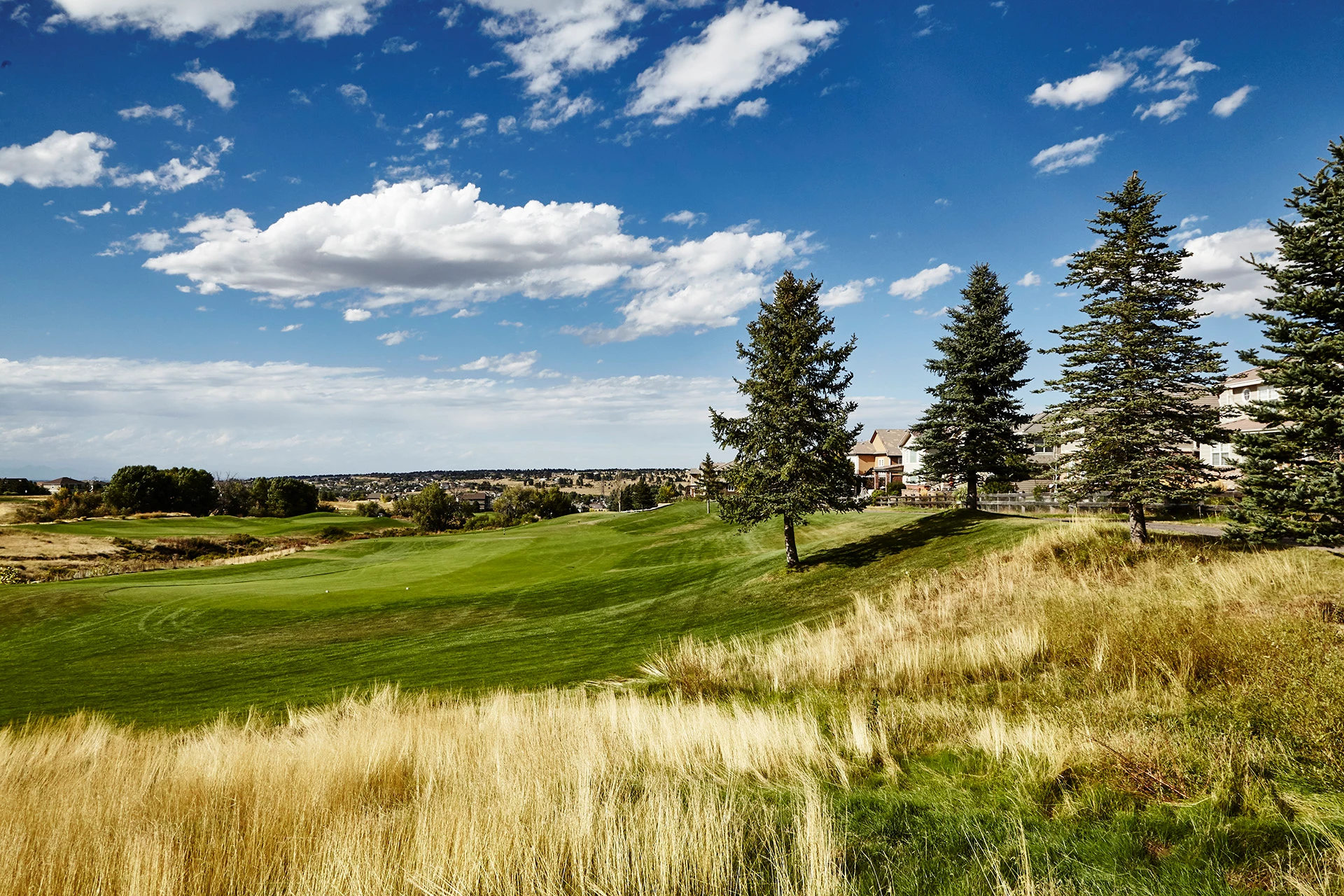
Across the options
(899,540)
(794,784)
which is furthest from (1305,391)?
(794,784)

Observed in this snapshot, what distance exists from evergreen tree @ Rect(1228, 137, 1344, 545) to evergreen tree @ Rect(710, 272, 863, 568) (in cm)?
1128

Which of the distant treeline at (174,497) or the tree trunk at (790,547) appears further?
the distant treeline at (174,497)

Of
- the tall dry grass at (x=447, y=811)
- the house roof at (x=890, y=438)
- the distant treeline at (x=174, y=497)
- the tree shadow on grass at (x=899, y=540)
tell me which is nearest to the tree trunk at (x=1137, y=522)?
the tree shadow on grass at (x=899, y=540)

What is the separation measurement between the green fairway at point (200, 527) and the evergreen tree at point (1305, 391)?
73847mm

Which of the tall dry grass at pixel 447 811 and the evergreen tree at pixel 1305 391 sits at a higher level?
the evergreen tree at pixel 1305 391

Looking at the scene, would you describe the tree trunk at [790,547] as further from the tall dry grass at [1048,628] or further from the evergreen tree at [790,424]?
the tall dry grass at [1048,628]

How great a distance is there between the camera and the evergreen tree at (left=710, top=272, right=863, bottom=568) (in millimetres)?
23938

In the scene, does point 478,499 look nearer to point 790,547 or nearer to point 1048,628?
point 790,547

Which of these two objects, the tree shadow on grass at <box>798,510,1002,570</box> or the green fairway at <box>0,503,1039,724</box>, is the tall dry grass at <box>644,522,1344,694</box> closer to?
the green fairway at <box>0,503,1039,724</box>

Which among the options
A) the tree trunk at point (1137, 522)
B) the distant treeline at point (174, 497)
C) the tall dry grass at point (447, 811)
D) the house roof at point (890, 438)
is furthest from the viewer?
the house roof at point (890, 438)

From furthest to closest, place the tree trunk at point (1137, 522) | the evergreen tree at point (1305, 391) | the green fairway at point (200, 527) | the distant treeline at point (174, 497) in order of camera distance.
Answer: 1. the distant treeline at point (174, 497)
2. the green fairway at point (200, 527)
3. the tree trunk at point (1137, 522)
4. the evergreen tree at point (1305, 391)

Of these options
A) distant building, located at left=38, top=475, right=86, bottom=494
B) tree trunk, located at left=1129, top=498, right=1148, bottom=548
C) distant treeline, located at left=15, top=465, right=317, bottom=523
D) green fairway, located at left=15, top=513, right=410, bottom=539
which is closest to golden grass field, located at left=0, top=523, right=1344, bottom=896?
tree trunk, located at left=1129, top=498, right=1148, bottom=548

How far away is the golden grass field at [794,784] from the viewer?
396 cm

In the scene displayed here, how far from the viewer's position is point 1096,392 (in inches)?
757
